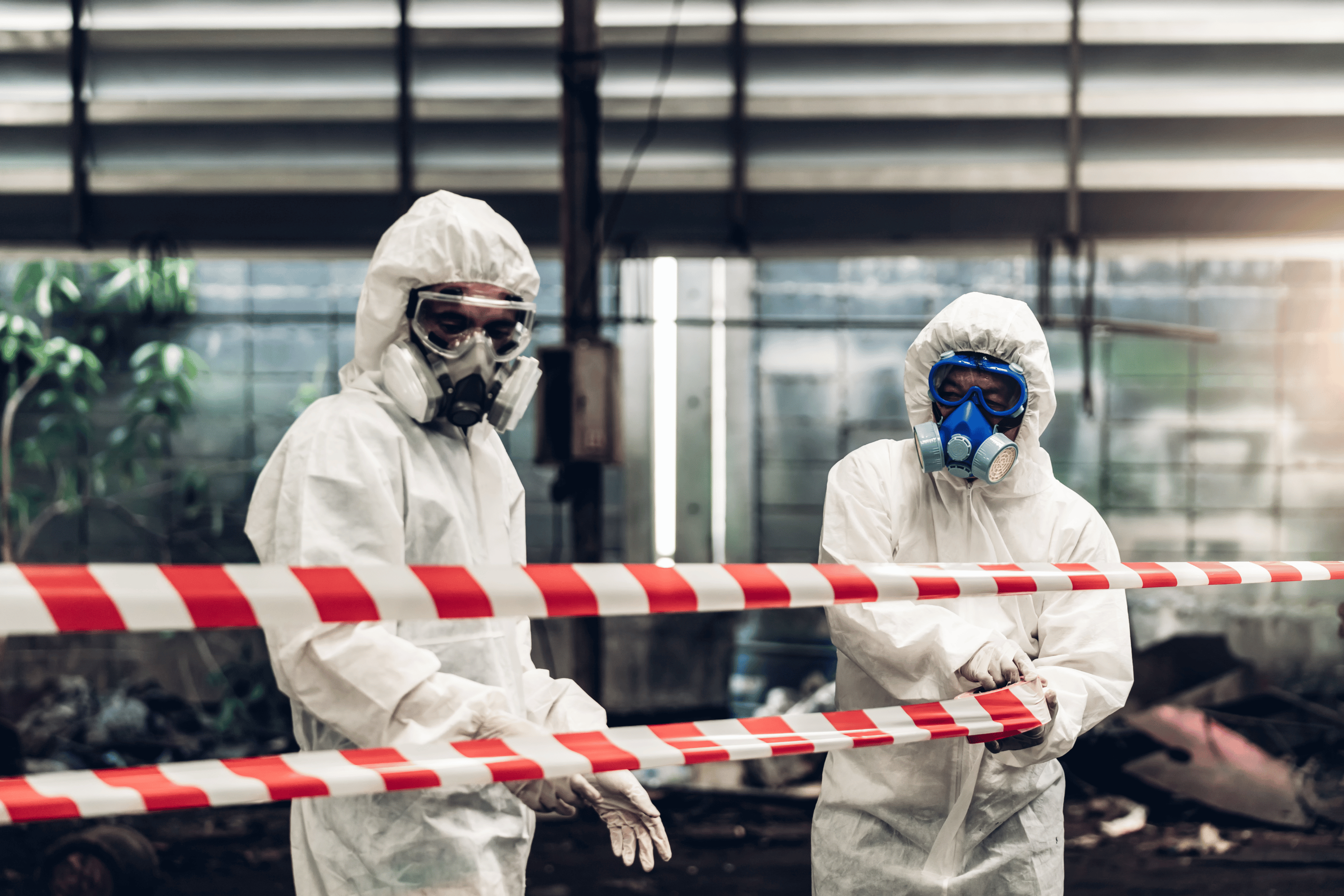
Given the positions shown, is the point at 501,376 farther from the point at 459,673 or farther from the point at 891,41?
the point at 891,41

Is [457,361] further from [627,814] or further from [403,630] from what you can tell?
[627,814]

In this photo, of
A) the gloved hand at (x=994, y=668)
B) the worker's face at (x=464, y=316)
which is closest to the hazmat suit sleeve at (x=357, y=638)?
the worker's face at (x=464, y=316)

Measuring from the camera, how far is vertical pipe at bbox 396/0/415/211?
4.28m

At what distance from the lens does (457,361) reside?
1714mm

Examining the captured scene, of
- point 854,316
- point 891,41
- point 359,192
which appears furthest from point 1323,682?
point 359,192

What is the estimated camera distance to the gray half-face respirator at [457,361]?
1683mm

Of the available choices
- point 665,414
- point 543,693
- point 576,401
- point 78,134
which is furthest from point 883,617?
point 665,414

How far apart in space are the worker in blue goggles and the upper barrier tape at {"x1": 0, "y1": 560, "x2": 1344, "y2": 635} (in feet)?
0.66

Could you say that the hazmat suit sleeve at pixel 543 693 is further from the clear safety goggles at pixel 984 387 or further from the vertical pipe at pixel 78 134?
the vertical pipe at pixel 78 134

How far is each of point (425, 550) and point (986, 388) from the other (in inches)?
43.2

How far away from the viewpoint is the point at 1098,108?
4.21m

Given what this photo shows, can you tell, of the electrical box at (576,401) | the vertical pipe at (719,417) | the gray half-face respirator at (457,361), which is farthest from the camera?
the vertical pipe at (719,417)

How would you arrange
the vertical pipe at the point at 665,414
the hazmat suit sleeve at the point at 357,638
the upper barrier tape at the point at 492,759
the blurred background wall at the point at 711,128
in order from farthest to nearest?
the vertical pipe at the point at 665,414 < the blurred background wall at the point at 711,128 < the hazmat suit sleeve at the point at 357,638 < the upper barrier tape at the point at 492,759

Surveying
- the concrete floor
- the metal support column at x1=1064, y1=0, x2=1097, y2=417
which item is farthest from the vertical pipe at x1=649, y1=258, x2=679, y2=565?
the metal support column at x1=1064, y1=0, x2=1097, y2=417
